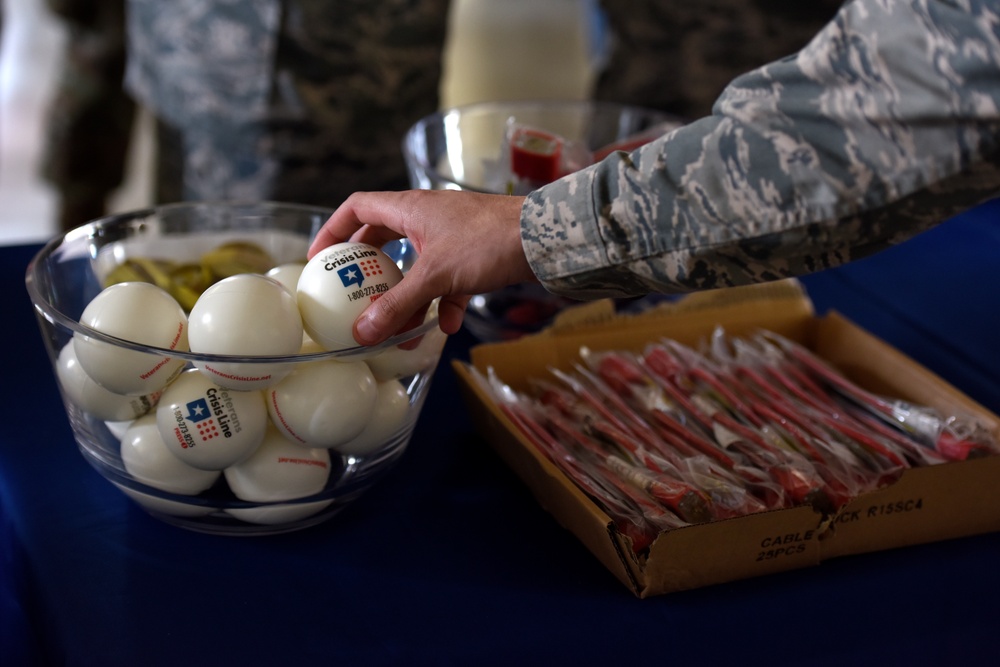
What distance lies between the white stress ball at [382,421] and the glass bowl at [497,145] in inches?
13.7

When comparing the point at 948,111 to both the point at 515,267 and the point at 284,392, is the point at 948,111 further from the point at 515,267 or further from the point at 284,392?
the point at 284,392

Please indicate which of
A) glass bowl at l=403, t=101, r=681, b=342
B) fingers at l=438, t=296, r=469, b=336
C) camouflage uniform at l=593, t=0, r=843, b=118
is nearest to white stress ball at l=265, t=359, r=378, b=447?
fingers at l=438, t=296, r=469, b=336

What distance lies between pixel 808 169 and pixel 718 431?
31 centimetres

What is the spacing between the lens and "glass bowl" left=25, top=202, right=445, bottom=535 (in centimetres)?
75

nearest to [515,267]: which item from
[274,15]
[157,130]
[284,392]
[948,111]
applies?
[284,392]

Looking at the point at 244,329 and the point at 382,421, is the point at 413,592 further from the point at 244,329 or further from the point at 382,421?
the point at 244,329

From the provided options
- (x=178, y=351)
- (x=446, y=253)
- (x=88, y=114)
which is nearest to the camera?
(x=178, y=351)

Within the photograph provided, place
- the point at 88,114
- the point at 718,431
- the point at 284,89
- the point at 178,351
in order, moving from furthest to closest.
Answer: the point at 88,114 < the point at 284,89 < the point at 718,431 < the point at 178,351

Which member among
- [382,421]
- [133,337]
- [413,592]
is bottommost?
[413,592]

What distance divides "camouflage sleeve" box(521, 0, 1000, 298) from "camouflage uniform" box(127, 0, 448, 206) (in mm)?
1301

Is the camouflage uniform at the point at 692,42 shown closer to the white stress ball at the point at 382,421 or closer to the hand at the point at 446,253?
the hand at the point at 446,253

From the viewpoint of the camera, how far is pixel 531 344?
1.08 meters

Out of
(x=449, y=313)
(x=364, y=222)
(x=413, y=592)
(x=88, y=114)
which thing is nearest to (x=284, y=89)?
(x=88, y=114)

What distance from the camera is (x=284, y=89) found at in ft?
6.55
